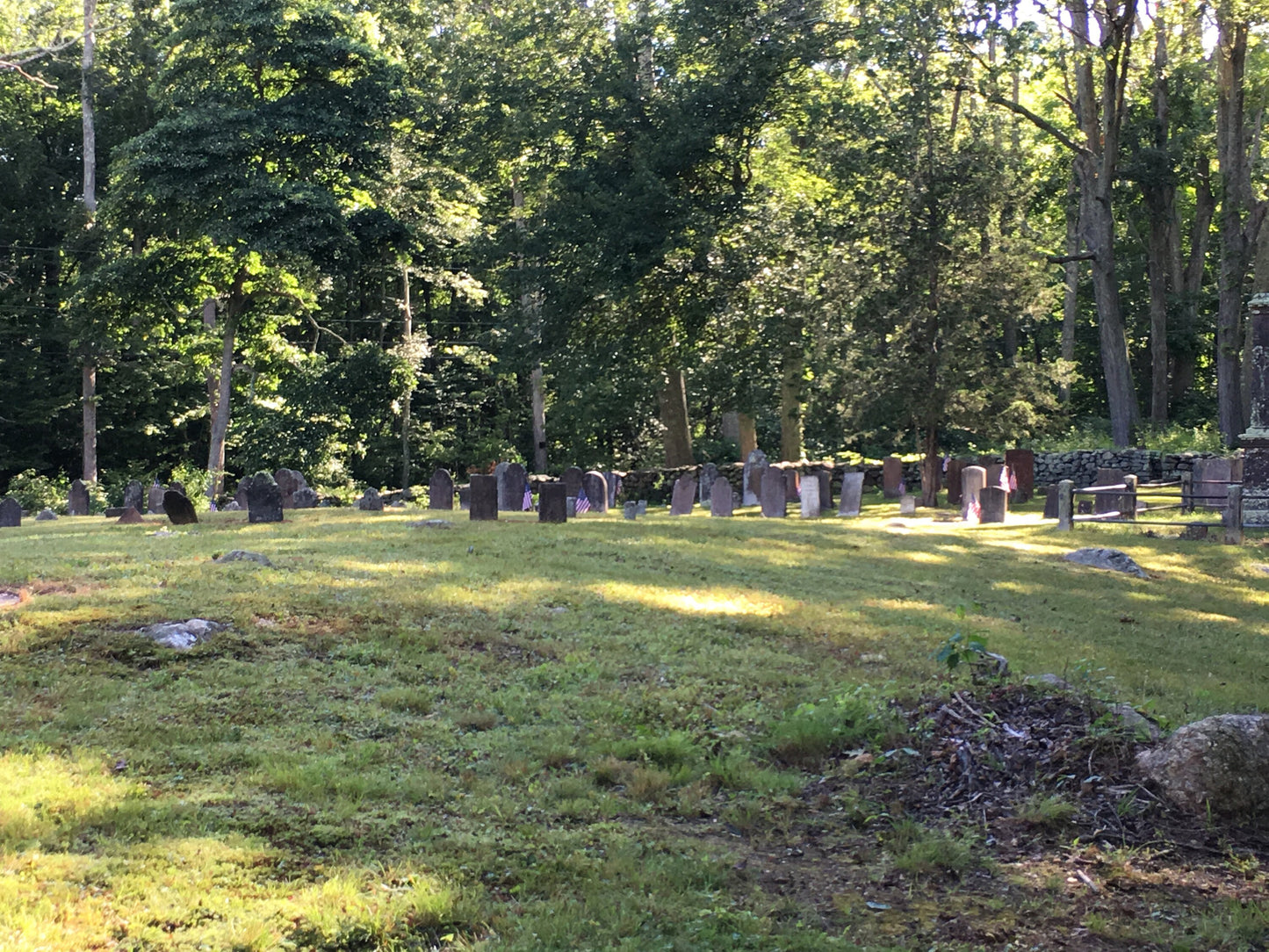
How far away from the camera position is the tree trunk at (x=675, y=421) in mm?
31672

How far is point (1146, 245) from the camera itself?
41.0 metres

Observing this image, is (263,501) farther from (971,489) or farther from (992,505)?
(971,489)

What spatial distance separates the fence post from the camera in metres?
17.8

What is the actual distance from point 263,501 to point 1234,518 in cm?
1440

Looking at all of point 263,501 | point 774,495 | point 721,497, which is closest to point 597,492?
point 721,497

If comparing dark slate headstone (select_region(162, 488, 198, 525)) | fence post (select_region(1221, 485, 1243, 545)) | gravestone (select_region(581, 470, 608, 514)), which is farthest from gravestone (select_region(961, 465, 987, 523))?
dark slate headstone (select_region(162, 488, 198, 525))

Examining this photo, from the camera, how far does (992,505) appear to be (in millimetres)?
20906

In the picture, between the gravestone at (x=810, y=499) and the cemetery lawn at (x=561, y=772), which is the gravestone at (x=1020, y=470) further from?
the cemetery lawn at (x=561, y=772)

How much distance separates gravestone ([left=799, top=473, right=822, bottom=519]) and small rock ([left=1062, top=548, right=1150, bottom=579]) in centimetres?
649

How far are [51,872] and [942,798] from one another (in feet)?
13.1

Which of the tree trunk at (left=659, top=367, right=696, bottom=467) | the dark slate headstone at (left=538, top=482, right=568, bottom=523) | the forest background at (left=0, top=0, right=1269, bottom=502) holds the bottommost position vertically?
the dark slate headstone at (left=538, top=482, right=568, bottom=523)

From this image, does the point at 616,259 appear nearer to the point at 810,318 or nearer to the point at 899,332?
the point at 810,318

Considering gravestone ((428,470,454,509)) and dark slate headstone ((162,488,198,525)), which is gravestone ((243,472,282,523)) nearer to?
dark slate headstone ((162,488,198,525))

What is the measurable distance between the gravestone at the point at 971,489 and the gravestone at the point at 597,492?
6.68 m
